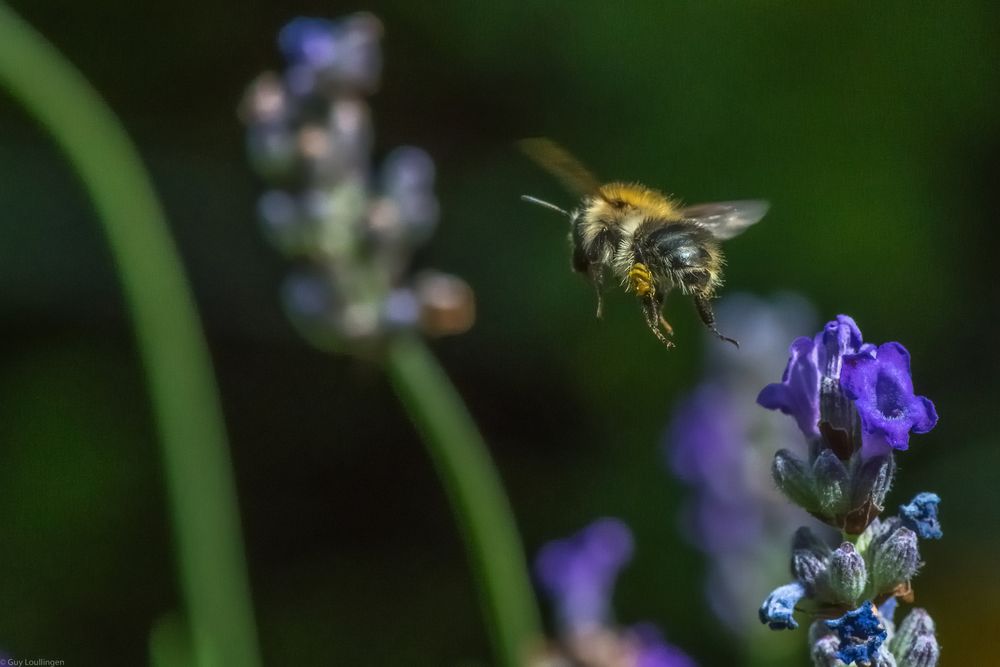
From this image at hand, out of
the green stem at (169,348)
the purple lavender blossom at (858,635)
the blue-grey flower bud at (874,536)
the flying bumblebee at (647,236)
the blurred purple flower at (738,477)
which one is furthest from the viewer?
the blurred purple flower at (738,477)

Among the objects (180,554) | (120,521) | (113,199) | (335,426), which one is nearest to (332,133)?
(113,199)

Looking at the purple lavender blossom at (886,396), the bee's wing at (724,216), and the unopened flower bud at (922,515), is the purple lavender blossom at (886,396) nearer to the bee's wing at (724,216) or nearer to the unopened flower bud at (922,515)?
the unopened flower bud at (922,515)

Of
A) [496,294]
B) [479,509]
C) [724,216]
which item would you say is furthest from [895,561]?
[496,294]

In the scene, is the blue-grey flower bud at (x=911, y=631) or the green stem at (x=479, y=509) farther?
the green stem at (x=479, y=509)

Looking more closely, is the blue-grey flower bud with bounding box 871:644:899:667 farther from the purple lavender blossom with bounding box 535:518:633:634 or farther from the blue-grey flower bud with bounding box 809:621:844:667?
the purple lavender blossom with bounding box 535:518:633:634

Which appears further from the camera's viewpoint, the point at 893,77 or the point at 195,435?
the point at 893,77

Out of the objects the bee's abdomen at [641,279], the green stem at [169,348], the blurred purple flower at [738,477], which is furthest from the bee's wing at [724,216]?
the green stem at [169,348]

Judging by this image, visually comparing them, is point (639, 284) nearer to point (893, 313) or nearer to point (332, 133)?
point (332, 133)
